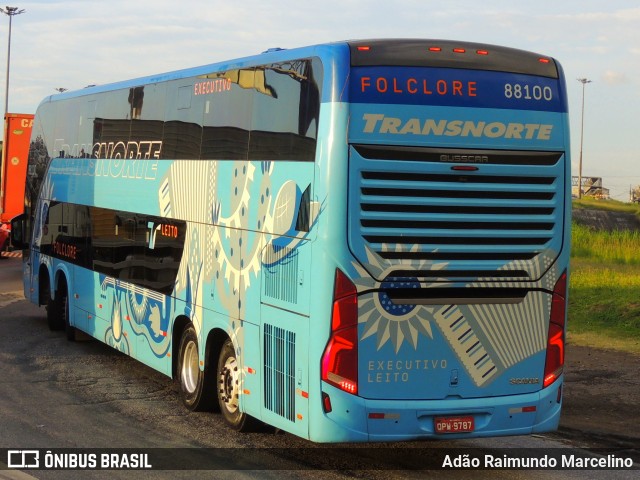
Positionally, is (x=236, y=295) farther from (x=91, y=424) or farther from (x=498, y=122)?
(x=498, y=122)

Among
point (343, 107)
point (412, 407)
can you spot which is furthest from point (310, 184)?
point (412, 407)

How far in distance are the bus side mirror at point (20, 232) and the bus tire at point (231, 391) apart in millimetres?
10113

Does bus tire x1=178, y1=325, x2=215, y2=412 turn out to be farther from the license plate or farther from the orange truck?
the orange truck

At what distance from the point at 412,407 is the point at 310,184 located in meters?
2.04

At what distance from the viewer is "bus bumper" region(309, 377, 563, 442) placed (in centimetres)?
924

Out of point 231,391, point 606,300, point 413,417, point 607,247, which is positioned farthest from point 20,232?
point 607,247

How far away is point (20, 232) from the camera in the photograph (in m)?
21.0

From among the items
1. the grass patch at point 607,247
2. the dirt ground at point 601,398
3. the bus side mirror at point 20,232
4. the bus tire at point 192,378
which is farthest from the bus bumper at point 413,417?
the grass patch at point 607,247

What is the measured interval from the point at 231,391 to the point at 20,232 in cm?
1072

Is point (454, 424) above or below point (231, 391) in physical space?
above

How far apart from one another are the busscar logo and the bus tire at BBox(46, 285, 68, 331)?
8601 mm

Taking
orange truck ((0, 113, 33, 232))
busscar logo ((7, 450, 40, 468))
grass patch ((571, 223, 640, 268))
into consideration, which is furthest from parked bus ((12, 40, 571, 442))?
orange truck ((0, 113, 33, 232))

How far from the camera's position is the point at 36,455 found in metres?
10.1

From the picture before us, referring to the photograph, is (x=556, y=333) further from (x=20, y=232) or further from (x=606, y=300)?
(x=20, y=232)
